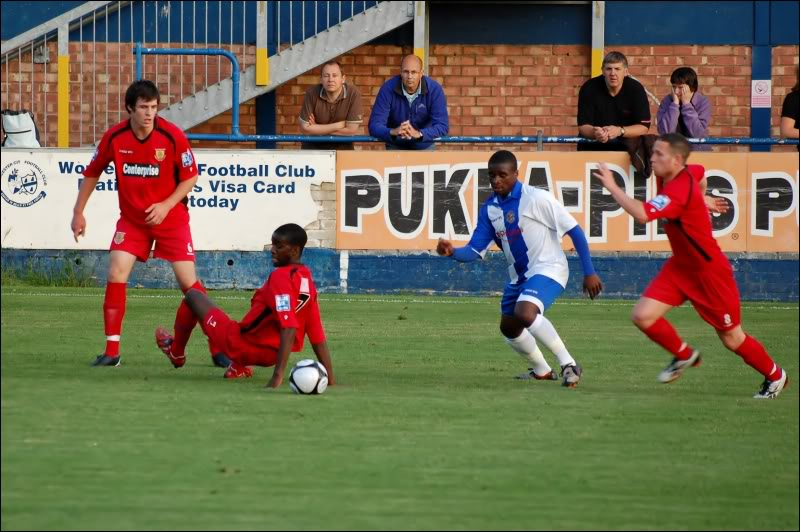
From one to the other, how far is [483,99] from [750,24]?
4.16 m

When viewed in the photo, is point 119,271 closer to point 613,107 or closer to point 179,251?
point 179,251

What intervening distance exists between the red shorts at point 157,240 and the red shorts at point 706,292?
10.4 feet

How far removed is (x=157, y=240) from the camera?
9672mm

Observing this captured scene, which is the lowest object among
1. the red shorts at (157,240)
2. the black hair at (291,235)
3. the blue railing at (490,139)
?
the red shorts at (157,240)

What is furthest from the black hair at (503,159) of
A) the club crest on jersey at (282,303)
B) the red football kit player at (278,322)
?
the club crest on jersey at (282,303)

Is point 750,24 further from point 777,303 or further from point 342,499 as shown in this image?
point 342,499

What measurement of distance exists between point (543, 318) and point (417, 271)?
6.53 meters

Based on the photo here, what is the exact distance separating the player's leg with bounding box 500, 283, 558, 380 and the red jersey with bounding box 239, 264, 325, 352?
1.35m

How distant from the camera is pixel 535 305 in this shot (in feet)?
30.1

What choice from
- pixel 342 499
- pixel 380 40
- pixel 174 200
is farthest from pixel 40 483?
pixel 380 40

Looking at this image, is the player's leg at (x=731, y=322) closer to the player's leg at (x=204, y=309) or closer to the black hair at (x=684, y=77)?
the player's leg at (x=204, y=309)

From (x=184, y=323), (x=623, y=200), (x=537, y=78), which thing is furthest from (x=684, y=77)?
(x=184, y=323)

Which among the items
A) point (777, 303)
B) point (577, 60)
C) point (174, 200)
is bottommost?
point (777, 303)

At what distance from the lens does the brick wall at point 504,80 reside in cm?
2100
